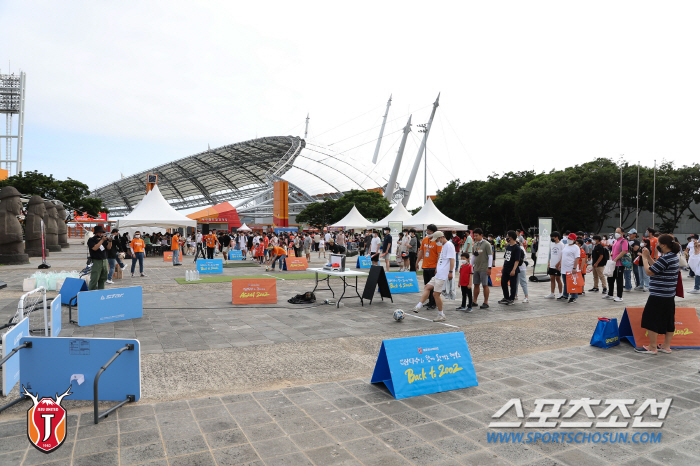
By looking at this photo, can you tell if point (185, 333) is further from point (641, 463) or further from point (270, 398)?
point (641, 463)

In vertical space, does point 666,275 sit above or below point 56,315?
above

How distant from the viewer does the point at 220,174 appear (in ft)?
300

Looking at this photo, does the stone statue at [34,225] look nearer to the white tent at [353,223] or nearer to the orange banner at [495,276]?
the white tent at [353,223]

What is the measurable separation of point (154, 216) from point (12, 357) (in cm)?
2008

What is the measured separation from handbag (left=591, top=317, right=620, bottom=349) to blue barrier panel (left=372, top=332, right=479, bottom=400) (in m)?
2.85

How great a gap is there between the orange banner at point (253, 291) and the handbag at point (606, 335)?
6889 mm

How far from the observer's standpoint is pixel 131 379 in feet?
13.7

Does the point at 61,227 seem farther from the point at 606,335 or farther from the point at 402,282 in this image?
the point at 606,335

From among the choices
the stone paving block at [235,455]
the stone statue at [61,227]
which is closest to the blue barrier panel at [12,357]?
the stone paving block at [235,455]

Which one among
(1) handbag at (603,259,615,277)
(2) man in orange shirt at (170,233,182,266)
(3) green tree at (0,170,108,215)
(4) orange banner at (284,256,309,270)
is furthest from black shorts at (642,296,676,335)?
(3) green tree at (0,170,108,215)

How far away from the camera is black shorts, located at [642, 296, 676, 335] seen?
5895 mm

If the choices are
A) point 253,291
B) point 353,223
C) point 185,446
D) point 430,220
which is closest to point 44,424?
point 185,446

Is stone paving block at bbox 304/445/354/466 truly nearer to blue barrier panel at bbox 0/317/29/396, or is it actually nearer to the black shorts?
blue barrier panel at bbox 0/317/29/396

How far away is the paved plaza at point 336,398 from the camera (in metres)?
3.29
